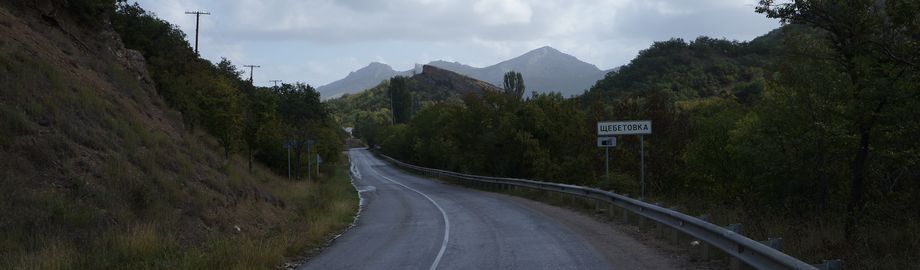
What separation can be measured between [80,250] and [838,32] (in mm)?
11304

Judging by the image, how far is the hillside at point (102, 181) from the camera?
375 inches

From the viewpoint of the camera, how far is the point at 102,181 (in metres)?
13.0

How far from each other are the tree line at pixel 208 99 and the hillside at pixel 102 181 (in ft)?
12.9

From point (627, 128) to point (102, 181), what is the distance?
1233 cm

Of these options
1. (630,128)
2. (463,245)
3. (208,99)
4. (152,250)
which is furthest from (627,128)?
(208,99)

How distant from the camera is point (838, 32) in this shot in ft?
31.4

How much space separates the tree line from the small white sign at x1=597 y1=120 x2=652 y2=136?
54.3ft

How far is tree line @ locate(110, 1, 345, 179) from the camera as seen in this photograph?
1120 inches

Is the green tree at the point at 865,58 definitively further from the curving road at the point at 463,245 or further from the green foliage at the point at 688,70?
the green foliage at the point at 688,70

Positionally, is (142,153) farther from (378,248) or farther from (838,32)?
(838,32)

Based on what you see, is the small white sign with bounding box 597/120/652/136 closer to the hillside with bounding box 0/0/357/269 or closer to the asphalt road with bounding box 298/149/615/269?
the asphalt road with bounding box 298/149/615/269

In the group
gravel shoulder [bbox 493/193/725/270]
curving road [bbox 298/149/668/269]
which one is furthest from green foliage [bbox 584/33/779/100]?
gravel shoulder [bbox 493/193/725/270]

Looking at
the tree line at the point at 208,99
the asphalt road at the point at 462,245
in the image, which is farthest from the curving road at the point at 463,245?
the tree line at the point at 208,99

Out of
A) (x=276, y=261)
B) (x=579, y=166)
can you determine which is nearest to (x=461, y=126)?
(x=579, y=166)
